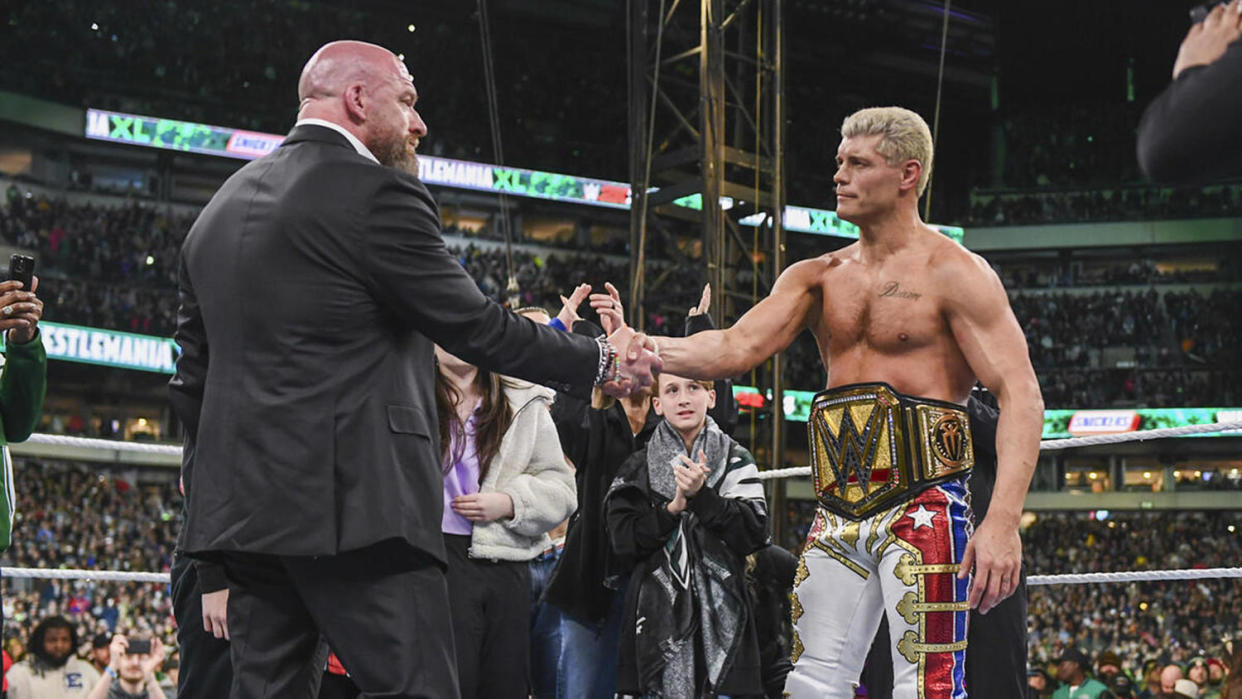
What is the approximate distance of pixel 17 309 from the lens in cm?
334

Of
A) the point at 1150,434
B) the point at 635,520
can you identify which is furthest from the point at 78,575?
the point at 1150,434

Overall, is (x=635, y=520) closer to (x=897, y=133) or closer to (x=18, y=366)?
(x=897, y=133)

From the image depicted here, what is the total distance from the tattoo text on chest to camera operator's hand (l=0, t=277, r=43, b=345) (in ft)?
6.91

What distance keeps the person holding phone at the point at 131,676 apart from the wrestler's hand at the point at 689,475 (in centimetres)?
272

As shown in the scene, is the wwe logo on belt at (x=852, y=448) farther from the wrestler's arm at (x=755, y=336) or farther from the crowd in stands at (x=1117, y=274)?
the crowd in stands at (x=1117, y=274)

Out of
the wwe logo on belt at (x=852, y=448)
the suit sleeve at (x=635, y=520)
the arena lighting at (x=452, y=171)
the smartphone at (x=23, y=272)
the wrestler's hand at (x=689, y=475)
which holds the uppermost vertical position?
the arena lighting at (x=452, y=171)

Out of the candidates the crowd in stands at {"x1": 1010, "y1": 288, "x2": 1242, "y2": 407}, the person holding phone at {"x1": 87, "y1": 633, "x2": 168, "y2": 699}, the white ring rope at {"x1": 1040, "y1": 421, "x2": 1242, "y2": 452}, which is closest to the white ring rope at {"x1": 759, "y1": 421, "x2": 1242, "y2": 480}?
the white ring rope at {"x1": 1040, "y1": 421, "x2": 1242, "y2": 452}

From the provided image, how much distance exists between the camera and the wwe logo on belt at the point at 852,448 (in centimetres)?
295

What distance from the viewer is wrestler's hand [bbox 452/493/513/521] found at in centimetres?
343

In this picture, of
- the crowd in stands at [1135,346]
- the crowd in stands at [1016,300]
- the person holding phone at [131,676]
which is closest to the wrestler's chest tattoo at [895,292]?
the person holding phone at [131,676]

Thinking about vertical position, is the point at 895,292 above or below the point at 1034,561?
above

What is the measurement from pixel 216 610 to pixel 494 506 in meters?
→ 0.93

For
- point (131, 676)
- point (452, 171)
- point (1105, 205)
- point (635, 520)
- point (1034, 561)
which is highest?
point (1105, 205)

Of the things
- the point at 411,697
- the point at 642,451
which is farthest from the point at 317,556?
the point at 642,451
